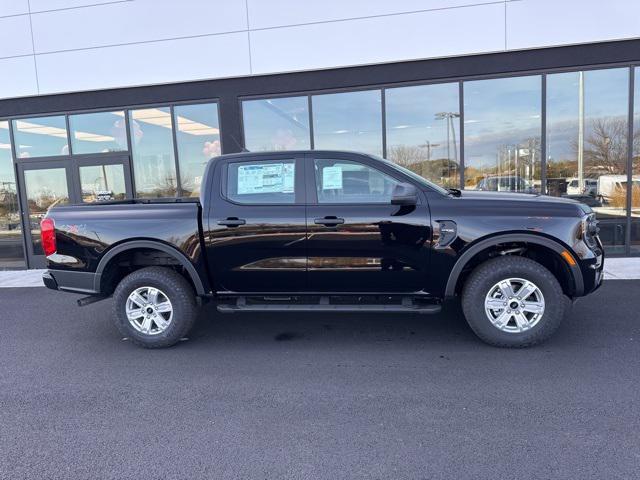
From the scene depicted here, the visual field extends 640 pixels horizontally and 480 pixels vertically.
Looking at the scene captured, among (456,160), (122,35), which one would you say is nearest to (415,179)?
(456,160)

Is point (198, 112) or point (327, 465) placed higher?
point (198, 112)

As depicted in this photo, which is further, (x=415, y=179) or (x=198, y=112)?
(x=198, y=112)

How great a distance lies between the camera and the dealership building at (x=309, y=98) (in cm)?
838

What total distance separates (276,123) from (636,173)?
702 cm

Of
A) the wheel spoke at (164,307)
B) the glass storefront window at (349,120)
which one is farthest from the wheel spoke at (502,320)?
the glass storefront window at (349,120)

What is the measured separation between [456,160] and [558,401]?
6.38m

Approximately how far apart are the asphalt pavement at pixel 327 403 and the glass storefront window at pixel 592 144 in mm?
4154

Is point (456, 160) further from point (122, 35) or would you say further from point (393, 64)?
point (122, 35)

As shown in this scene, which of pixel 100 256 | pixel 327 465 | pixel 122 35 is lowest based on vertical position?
pixel 327 465

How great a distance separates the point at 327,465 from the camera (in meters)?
2.61

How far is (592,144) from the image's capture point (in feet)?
28.4

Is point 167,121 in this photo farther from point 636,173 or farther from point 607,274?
point 636,173

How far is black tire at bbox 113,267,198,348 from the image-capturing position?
4500 mm

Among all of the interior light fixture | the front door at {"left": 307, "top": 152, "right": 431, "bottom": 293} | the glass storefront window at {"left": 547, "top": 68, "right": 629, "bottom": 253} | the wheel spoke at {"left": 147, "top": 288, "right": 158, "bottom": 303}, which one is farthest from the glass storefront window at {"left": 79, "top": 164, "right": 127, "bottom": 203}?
the glass storefront window at {"left": 547, "top": 68, "right": 629, "bottom": 253}
